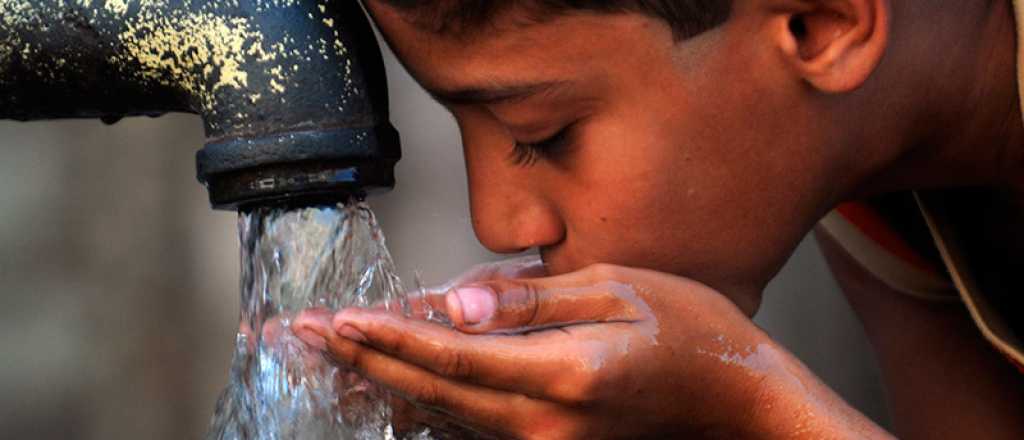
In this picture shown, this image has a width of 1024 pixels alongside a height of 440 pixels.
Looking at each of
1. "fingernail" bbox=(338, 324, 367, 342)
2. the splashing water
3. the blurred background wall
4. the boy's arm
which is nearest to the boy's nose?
the splashing water

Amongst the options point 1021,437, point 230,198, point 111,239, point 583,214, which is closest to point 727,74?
point 583,214

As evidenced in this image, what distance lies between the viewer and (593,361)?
109cm

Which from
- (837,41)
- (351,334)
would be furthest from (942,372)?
(351,334)

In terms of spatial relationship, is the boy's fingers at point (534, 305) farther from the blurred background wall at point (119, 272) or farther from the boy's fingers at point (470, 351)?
the blurred background wall at point (119, 272)

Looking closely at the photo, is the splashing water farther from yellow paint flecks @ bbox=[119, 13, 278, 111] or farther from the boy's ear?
the boy's ear

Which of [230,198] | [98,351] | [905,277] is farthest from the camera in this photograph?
[98,351]

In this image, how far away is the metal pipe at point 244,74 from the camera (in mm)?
1146

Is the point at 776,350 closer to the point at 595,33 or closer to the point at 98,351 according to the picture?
the point at 595,33

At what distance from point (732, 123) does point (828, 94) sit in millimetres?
95

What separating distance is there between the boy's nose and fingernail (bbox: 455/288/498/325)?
18 centimetres

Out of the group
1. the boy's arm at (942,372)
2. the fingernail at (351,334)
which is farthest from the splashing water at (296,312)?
the boy's arm at (942,372)

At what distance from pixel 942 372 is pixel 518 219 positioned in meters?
0.74

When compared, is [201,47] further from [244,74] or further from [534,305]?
[534,305]

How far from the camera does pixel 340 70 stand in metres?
1.17
